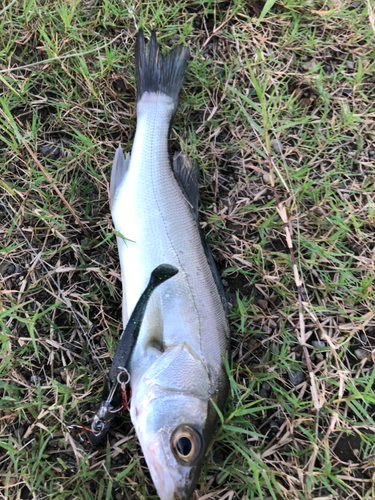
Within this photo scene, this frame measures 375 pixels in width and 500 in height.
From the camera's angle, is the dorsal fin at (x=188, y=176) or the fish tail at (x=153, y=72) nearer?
the dorsal fin at (x=188, y=176)

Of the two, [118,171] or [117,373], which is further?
[118,171]

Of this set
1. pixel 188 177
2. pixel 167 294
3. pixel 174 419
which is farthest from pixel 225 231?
pixel 174 419

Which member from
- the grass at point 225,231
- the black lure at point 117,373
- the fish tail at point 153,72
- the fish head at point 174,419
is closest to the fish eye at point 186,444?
the fish head at point 174,419

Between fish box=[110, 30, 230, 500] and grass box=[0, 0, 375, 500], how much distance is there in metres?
0.21

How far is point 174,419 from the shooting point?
1811mm

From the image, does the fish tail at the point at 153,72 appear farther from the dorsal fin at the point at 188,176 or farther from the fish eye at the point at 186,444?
the fish eye at the point at 186,444

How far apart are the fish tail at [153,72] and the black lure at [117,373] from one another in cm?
159

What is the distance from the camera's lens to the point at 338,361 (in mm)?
2436

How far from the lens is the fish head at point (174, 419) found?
174cm

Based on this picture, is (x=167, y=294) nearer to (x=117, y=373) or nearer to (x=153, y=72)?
(x=117, y=373)

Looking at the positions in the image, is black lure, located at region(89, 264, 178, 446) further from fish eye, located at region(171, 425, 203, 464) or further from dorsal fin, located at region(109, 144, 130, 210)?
dorsal fin, located at region(109, 144, 130, 210)

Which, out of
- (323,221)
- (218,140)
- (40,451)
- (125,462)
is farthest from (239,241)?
(40,451)

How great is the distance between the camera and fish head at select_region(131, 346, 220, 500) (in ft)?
5.71

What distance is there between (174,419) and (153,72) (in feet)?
8.10
